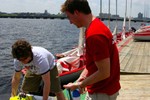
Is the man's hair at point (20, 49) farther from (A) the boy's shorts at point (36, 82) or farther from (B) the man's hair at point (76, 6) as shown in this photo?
(B) the man's hair at point (76, 6)

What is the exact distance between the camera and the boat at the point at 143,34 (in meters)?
19.4

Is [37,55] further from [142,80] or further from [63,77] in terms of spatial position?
[63,77]

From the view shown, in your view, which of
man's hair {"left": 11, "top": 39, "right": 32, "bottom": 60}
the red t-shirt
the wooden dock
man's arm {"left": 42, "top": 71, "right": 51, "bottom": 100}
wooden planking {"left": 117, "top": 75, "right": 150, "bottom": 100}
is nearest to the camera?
the red t-shirt

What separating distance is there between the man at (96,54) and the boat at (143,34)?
640 inches

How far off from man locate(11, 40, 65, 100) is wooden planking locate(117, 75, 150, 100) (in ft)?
5.76

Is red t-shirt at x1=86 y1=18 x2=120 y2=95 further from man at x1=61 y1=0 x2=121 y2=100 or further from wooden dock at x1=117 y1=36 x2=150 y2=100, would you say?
wooden dock at x1=117 y1=36 x2=150 y2=100

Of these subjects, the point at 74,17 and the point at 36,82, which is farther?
the point at 36,82

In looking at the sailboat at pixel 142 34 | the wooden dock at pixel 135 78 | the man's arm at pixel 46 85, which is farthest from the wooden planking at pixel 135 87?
the sailboat at pixel 142 34

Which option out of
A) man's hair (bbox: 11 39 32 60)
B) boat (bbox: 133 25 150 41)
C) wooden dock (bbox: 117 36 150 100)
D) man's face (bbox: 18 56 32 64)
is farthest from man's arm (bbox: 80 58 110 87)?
boat (bbox: 133 25 150 41)

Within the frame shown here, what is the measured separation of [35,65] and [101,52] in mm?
2405

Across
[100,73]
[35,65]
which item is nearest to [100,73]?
[100,73]

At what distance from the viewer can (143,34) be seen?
19.7 meters

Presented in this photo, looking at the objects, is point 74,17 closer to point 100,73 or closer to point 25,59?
point 100,73

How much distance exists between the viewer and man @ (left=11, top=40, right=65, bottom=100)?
4688 mm
